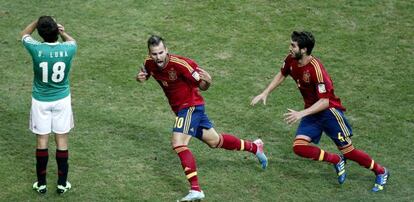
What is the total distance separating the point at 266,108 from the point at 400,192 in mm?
2711

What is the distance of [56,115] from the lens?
845cm

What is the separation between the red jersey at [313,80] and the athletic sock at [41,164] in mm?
3123

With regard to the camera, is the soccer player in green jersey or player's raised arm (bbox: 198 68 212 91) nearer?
the soccer player in green jersey

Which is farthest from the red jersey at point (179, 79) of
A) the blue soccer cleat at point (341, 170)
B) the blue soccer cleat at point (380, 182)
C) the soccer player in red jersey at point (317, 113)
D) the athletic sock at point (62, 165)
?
the blue soccer cleat at point (380, 182)

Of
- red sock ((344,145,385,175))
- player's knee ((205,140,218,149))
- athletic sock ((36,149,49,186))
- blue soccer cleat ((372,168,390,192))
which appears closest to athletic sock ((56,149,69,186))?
athletic sock ((36,149,49,186))

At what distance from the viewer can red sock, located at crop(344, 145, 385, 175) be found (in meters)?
9.06

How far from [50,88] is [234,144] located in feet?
8.13

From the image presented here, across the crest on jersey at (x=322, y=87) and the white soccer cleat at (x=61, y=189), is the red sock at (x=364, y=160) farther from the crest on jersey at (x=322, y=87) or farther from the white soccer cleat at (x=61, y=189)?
the white soccer cleat at (x=61, y=189)

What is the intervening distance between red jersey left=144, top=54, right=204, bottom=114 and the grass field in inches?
41.6

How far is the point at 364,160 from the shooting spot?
9.09 metres

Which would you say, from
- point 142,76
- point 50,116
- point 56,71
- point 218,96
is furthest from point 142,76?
point 218,96

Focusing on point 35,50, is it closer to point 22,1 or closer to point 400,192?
point 400,192

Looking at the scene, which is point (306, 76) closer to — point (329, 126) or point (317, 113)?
point (317, 113)

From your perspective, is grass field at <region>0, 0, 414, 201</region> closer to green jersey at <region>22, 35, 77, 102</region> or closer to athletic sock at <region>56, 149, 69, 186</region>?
athletic sock at <region>56, 149, 69, 186</region>
